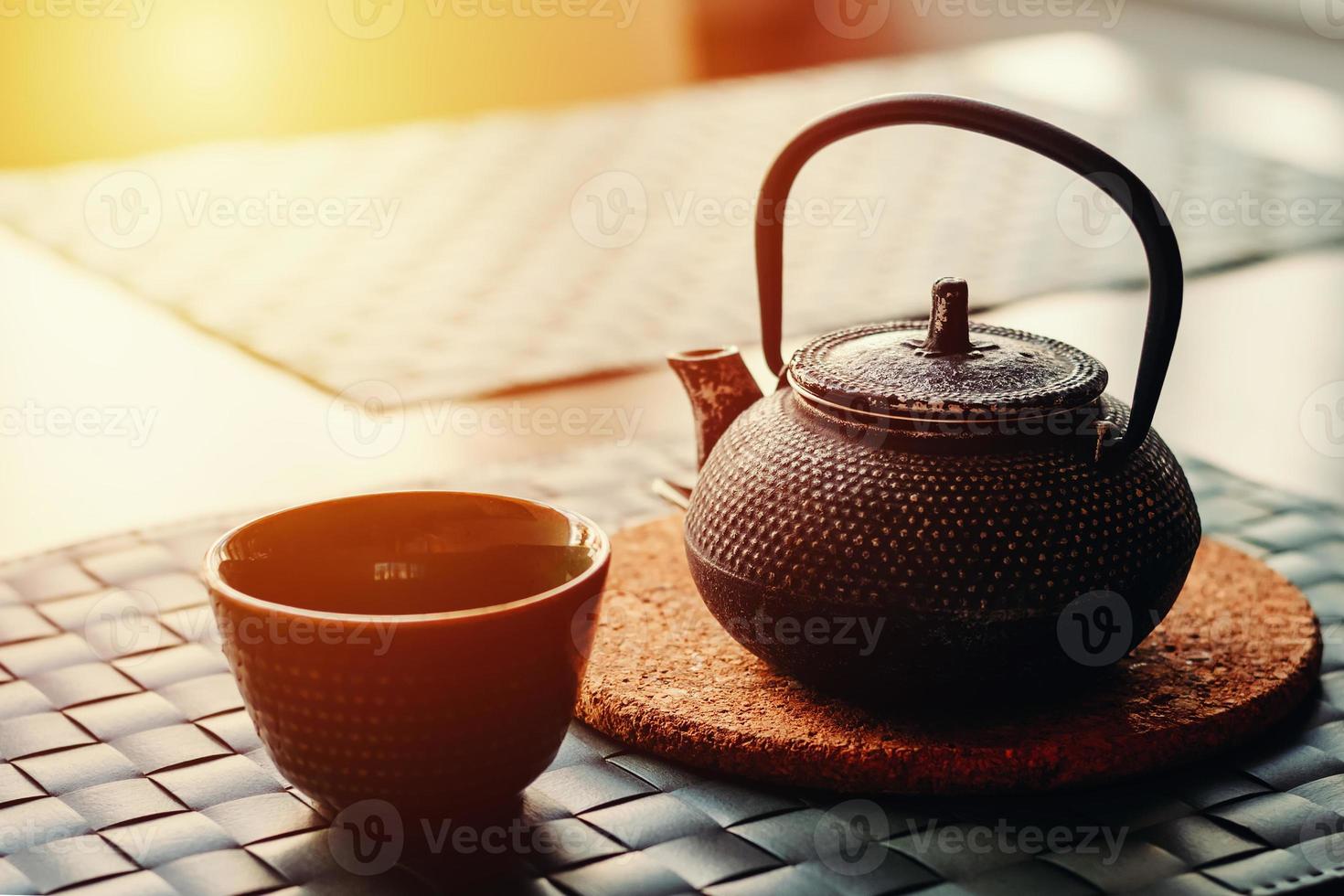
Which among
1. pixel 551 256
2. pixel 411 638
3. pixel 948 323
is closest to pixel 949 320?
pixel 948 323

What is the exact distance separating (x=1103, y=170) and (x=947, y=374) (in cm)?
10

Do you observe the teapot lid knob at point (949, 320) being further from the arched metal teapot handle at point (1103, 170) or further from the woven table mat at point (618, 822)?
the woven table mat at point (618, 822)

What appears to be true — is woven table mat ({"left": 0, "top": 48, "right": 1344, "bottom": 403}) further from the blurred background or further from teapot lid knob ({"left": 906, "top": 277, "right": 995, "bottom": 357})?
teapot lid knob ({"left": 906, "top": 277, "right": 995, "bottom": 357})

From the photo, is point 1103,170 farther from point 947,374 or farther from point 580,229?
point 580,229

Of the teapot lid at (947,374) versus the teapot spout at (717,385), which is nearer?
the teapot lid at (947,374)

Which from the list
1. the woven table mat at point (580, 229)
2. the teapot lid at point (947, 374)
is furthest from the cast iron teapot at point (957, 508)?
the woven table mat at point (580, 229)

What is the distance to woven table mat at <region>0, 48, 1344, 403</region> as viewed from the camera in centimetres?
126

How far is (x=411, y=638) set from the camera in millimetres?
523

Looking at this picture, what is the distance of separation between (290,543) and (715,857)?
0.21 metres

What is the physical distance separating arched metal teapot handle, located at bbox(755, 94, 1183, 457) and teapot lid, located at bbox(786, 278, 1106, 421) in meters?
0.02

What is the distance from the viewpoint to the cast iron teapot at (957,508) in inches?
23.5

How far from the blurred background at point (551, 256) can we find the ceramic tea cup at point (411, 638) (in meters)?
0.36

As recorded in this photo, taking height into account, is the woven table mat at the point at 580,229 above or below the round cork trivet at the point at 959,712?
above

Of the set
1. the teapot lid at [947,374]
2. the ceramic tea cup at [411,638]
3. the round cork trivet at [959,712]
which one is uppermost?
the teapot lid at [947,374]
